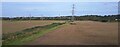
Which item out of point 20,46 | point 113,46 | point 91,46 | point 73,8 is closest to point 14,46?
point 20,46

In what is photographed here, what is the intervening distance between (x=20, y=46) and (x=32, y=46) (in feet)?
2.09

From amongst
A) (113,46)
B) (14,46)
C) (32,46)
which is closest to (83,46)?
(113,46)

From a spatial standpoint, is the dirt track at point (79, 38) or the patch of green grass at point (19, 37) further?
the patch of green grass at point (19, 37)

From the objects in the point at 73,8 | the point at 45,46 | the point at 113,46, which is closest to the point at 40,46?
the point at 45,46

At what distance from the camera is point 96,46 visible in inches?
558

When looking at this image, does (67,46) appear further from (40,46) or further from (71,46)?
(40,46)

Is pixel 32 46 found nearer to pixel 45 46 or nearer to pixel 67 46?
pixel 45 46

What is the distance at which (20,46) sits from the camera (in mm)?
14391

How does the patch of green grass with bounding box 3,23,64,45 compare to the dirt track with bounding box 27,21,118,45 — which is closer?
the dirt track with bounding box 27,21,118,45

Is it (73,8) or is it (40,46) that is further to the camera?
(73,8)

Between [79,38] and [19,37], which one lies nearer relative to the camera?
[79,38]

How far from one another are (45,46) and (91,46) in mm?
2341

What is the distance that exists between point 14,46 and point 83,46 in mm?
3549

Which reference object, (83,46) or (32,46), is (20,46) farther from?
(83,46)
